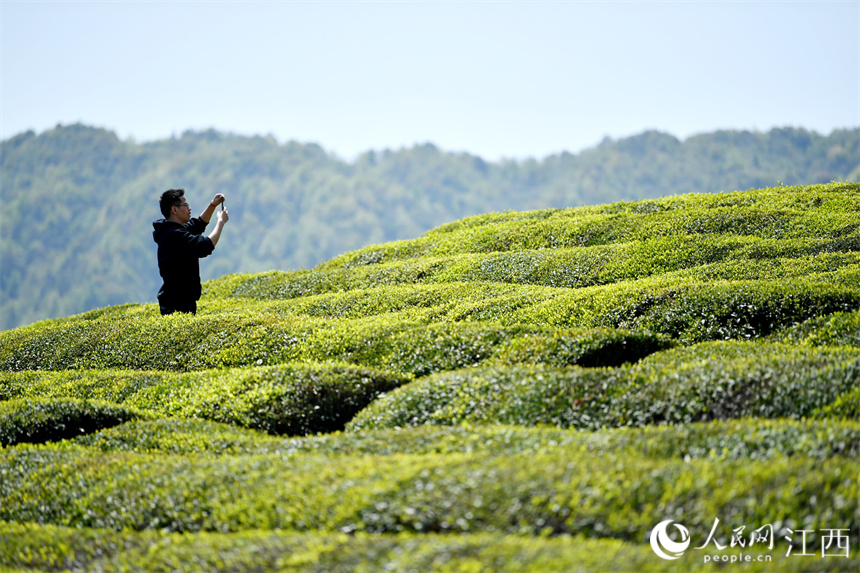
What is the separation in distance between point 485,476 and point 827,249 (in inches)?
610

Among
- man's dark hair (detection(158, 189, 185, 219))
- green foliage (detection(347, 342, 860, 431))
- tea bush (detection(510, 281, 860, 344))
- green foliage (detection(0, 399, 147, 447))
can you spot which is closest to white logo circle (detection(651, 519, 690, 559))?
green foliage (detection(347, 342, 860, 431))

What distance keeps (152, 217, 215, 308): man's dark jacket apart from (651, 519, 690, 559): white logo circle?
45.2 ft

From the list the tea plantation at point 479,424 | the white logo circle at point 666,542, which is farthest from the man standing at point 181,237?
the white logo circle at point 666,542

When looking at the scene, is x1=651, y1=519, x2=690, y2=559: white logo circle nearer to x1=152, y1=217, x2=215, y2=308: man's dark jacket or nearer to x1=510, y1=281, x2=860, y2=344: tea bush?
x1=510, y1=281, x2=860, y2=344: tea bush

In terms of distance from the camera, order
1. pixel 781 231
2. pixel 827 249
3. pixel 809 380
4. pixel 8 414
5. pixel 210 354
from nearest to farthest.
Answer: pixel 809 380
pixel 8 414
pixel 210 354
pixel 827 249
pixel 781 231

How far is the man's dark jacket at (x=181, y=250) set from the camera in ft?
59.6

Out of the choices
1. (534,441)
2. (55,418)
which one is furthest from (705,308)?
(55,418)

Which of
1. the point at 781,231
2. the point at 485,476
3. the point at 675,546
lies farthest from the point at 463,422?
the point at 781,231

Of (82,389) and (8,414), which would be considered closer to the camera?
(8,414)

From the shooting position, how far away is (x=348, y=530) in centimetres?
732

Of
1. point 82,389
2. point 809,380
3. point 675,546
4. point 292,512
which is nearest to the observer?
point 675,546

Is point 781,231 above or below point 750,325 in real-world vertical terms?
above

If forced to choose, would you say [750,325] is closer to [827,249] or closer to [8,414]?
[827,249]

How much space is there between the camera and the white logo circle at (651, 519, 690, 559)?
6257mm
